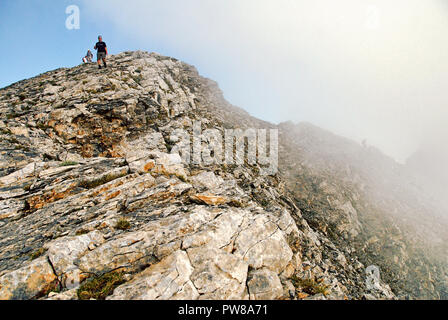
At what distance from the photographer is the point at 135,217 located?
36.6 feet

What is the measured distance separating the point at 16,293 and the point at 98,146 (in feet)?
51.2

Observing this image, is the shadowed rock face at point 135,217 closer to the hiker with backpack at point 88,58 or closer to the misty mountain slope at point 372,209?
the misty mountain slope at point 372,209

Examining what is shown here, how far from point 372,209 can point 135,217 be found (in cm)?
3241

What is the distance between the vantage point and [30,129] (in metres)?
19.1

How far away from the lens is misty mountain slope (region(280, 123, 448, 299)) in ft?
73.5

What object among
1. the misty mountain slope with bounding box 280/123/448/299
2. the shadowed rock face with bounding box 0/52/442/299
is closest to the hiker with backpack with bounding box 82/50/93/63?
the shadowed rock face with bounding box 0/52/442/299

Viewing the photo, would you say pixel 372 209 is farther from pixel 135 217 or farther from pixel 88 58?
pixel 88 58

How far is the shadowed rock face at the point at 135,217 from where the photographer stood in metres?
8.13

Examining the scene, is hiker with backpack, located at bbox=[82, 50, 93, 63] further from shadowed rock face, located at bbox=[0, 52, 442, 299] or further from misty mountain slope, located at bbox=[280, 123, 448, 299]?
misty mountain slope, located at bbox=[280, 123, 448, 299]

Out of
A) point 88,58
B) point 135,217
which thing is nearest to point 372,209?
point 135,217

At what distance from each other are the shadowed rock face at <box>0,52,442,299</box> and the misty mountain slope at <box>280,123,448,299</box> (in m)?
0.94

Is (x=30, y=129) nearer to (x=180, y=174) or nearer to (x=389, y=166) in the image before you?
(x=180, y=174)

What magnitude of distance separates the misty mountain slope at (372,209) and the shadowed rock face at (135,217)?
0.94m

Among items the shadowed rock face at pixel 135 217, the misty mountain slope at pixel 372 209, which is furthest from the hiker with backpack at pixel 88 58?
the misty mountain slope at pixel 372 209
